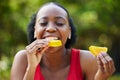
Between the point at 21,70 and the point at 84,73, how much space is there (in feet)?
1.62

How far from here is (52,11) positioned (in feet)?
10.9

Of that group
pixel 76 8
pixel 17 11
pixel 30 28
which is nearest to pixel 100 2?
pixel 76 8

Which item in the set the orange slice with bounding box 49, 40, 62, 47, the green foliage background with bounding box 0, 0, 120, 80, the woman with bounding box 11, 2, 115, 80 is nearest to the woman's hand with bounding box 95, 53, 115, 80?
the woman with bounding box 11, 2, 115, 80

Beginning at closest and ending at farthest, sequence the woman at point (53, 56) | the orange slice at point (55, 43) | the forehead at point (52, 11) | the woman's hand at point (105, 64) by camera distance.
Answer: the woman's hand at point (105, 64)
the orange slice at point (55, 43)
the woman at point (53, 56)
the forehead at point (52, 11)

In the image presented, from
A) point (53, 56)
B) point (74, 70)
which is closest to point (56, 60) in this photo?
point (53, 56)

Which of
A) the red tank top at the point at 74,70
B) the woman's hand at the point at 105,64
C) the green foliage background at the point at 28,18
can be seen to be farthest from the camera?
the green foliage background at the point at 28,18

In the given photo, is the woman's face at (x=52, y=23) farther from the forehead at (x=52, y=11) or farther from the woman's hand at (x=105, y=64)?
the woman's hand at (x=105, y=64)

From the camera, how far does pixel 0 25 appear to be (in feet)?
25.5

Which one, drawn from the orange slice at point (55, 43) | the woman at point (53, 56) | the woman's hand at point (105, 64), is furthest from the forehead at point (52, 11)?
the woman's hand at point (105, 64)

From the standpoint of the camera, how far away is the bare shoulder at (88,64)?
3482 mm

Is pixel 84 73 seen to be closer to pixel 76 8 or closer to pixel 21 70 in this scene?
pixel 21 70

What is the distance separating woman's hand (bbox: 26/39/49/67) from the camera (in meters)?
3.09

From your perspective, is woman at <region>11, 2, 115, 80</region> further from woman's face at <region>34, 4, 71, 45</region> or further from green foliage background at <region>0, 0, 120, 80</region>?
green foliage background at <region>0, 0, 120, 80</region>

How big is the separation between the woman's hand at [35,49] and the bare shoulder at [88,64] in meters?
0.50
